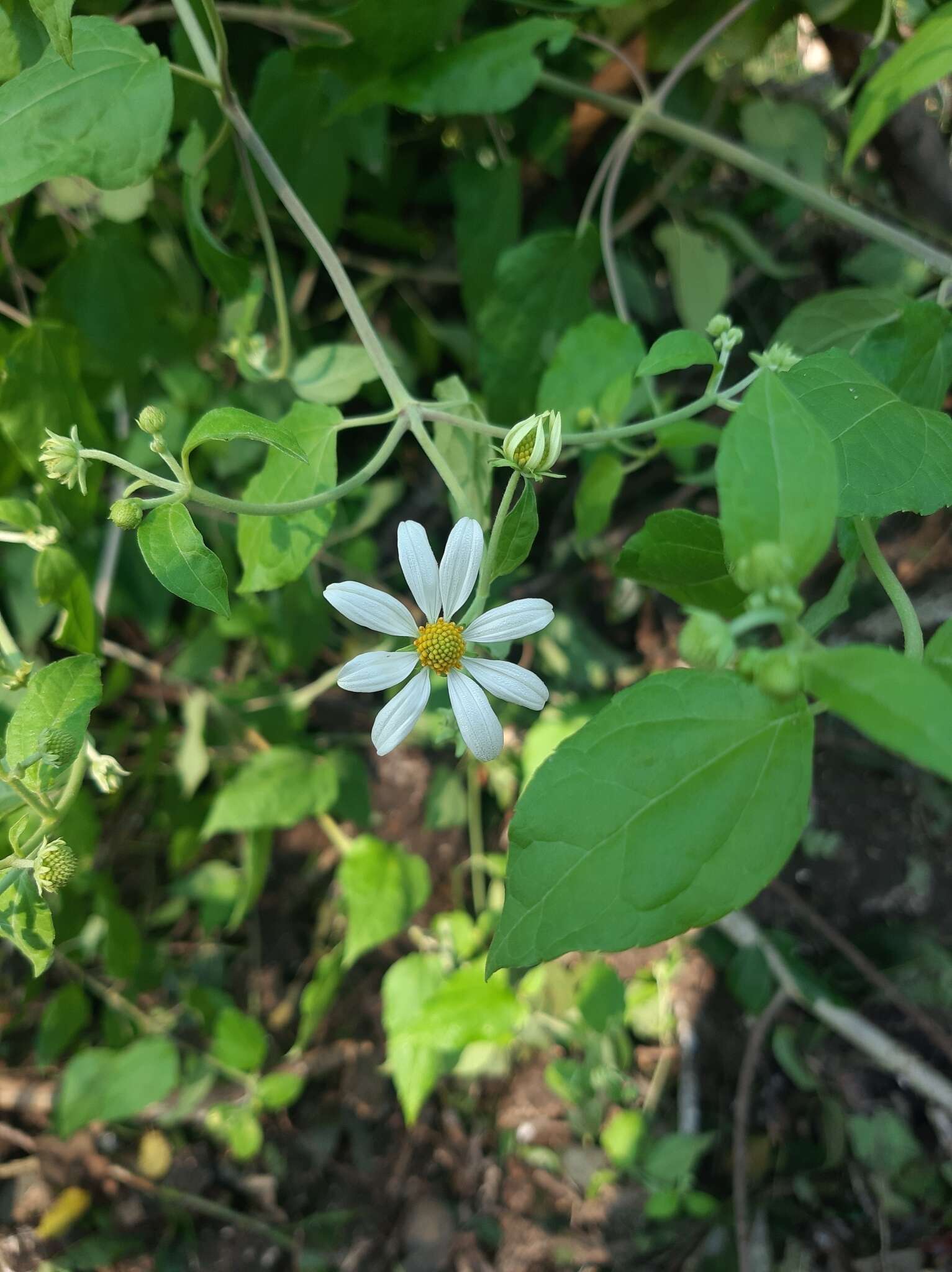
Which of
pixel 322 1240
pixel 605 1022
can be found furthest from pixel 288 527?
pixel 322 1240

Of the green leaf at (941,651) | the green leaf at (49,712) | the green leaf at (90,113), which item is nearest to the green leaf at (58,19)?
the green leaf at (90,113)

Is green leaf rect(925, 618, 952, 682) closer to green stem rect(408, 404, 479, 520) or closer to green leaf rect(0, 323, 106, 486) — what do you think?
green stem rect(408, 404, 479, 520)

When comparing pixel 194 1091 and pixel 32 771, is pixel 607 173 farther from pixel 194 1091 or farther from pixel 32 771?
pixel 194 1091

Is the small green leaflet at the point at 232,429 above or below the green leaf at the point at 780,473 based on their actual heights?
above

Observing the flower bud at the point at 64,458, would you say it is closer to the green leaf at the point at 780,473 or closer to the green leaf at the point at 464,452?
the green leaf at the point at 464,452

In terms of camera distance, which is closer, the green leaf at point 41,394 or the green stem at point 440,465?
the green stem at point 440,465

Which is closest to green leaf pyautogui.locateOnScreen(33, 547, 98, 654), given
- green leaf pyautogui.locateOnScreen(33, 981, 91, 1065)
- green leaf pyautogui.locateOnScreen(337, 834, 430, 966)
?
green leaf pyautogui.locateOnScreen(337, 834, 430, 966)

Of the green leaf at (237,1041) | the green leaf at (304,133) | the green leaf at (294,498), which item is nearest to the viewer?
the green leaf at (294,498)

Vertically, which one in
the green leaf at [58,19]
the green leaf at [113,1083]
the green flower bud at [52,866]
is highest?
the green leaf at [58,19]

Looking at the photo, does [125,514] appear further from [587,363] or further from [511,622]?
[587,363]
